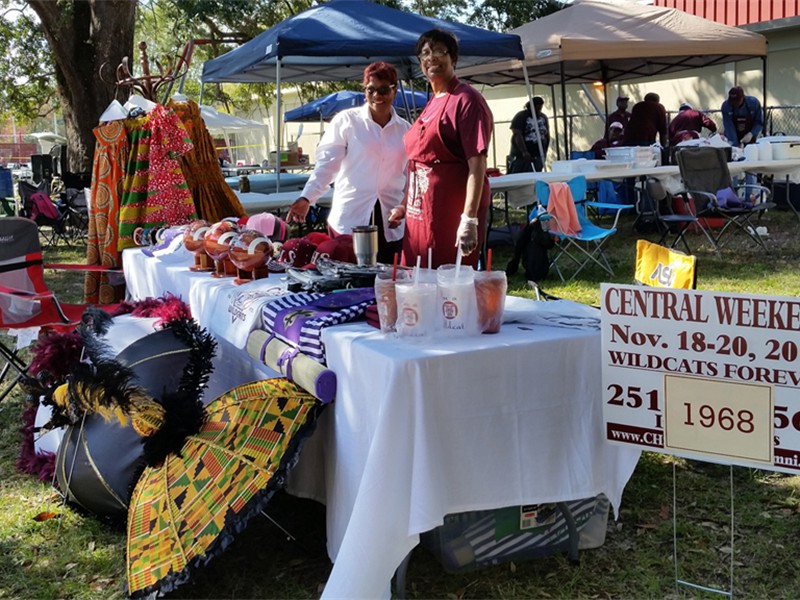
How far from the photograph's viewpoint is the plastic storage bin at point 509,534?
2508 mm

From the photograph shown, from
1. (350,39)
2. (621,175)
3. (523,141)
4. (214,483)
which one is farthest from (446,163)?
(523,141)

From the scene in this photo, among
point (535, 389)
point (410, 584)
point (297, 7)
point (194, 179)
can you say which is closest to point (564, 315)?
point (535, 389)

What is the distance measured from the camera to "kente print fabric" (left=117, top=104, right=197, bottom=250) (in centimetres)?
461

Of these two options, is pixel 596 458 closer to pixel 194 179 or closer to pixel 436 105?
pixel 436 105

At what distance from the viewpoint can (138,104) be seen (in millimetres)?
4660

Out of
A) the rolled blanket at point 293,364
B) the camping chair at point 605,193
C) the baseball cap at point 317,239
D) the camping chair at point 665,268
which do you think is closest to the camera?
the rolled blanket at point 293,364

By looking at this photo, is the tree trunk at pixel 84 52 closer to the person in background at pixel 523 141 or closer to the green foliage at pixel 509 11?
the person in background at pixel 523 141

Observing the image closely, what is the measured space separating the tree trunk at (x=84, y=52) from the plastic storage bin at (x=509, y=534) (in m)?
10.3

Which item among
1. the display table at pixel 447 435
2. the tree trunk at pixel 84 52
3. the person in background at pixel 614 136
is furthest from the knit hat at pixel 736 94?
the display table at pixel 447 435

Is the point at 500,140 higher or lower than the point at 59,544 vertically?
higher

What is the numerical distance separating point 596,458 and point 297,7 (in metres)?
18.9

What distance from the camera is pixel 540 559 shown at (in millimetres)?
2703

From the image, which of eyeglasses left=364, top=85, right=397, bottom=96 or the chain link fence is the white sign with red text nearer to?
eyeglasses left=364, top=85, right=397, bottom=96

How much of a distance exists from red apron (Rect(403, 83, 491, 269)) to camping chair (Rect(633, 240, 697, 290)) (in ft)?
2.05
